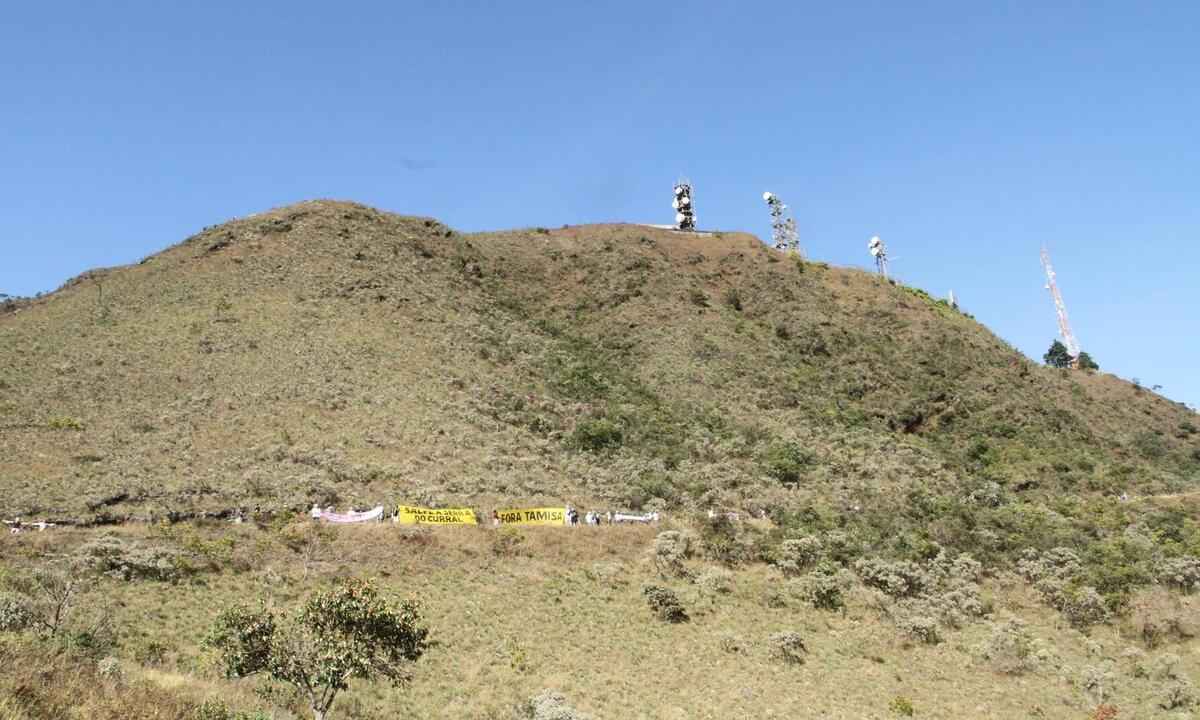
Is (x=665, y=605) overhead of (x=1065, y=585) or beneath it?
beneath

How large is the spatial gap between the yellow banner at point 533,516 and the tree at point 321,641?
18.8m

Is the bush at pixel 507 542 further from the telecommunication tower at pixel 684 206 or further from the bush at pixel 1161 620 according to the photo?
the telecommunication tower at pixel 684 206

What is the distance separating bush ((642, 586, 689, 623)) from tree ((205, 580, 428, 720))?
1408cm

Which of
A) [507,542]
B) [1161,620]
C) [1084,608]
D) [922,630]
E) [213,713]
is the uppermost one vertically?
[507,542]

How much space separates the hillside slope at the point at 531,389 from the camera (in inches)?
1581

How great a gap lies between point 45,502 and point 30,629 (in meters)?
15.4

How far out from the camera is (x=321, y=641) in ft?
57.6

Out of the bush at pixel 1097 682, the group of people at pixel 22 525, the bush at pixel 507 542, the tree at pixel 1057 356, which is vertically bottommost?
the bush at pixel 1097 682

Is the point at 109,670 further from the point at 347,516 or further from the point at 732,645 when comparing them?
the point at 347,516

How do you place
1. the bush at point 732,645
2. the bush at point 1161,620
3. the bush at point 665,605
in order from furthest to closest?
the bush at point 1161,620 < the bush at point 665,605 < the bush at point 732,645

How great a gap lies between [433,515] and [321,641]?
18.0 m

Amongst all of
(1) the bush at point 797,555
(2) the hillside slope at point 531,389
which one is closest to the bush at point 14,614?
(2) the hillside slope at point 531,389

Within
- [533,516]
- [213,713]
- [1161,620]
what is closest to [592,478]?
[533,516]

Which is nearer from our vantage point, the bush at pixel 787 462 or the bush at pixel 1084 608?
the bush at pixel 1084 608
